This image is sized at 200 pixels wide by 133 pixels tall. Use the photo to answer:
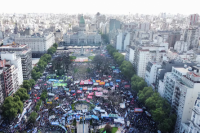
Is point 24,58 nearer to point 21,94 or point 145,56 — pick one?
point 21,94

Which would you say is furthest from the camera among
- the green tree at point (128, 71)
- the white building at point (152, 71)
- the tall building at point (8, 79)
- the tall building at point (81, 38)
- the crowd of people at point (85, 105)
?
the tall building at point (81, 38)

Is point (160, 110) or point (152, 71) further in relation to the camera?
point (152, 71)

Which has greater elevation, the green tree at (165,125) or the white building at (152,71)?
the white building at (152,71)

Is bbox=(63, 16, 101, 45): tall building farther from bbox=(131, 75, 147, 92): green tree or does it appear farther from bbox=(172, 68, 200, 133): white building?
bbox=(172, 68, 200, 133): white building

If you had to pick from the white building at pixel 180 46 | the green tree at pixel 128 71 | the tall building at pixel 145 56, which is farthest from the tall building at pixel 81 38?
the tall building at pixel 145 56

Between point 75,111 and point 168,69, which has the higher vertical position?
point 168,69

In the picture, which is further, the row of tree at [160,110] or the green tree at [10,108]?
the green tree at [10,108]

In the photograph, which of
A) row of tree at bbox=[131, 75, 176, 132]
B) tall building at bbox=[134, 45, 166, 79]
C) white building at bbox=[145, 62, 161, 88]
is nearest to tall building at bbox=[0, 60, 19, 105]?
row of tree at bbox=[131, 75, 176, 132]

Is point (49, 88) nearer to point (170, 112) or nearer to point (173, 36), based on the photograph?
point (170, 112)

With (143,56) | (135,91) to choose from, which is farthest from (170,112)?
(143,56)

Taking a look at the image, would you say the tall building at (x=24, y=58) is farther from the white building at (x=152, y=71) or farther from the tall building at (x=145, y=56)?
the white building at (x=152, y=71)

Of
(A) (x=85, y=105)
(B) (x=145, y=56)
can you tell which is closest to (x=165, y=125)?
(A) (x=85, y=105)
